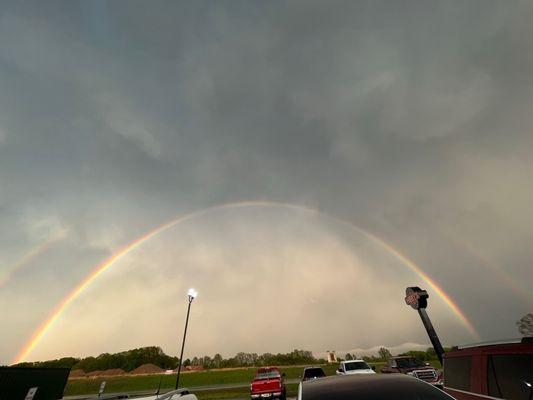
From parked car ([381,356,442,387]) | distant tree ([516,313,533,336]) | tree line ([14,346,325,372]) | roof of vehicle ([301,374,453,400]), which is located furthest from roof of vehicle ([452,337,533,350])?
tree line ([14,346,325,372])

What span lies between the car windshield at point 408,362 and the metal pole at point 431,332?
3057 millimetres

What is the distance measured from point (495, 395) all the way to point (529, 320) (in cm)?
8776

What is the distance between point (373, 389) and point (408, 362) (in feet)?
70.1

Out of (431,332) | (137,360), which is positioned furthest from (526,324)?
(137,360)

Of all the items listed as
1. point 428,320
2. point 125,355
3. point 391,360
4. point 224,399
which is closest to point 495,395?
point 391,360

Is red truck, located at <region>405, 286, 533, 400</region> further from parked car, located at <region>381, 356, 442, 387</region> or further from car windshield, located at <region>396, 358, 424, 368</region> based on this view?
car windshield, located at <region>396, 358, 424, 368</region>

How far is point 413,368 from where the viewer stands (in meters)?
20.1

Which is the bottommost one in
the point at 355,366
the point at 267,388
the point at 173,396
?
the point at 173,396

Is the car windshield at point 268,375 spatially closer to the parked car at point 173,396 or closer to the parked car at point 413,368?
the parked car at point 413,368

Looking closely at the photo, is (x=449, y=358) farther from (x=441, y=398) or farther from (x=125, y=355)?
(x=125, y=355)

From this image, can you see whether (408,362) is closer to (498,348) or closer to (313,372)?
(313,372)

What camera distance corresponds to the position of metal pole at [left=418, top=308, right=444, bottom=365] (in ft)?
76.8

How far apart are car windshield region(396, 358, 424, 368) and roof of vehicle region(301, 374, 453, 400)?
20215 mm

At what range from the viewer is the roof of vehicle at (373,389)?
10.0 feet
